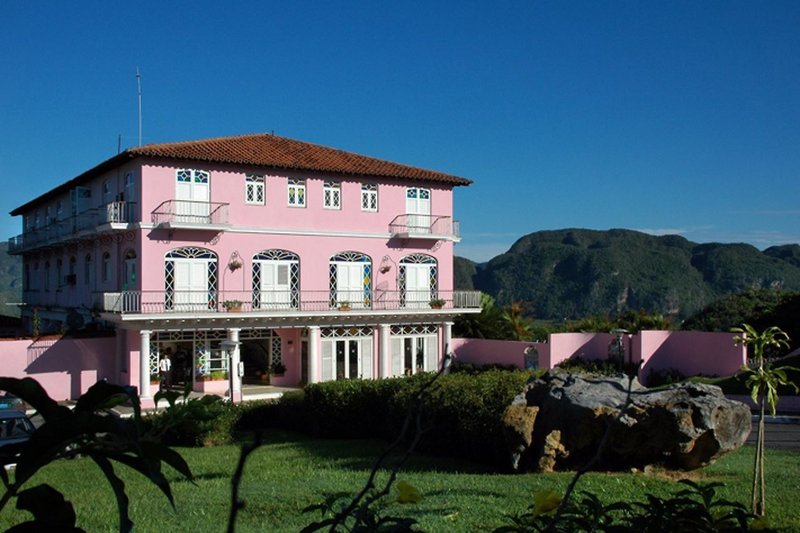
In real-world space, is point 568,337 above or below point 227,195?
below

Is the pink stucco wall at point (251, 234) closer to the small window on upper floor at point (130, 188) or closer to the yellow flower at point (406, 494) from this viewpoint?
the small window on upper floor at point (130, 188)

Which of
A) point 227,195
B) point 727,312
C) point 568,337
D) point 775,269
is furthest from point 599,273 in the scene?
point 227,195

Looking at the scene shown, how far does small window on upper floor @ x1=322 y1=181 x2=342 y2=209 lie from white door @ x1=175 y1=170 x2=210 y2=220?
4741mm

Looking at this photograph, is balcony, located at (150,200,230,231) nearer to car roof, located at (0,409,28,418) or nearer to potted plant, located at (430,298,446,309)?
potted plant, located at (430,298,446,309)

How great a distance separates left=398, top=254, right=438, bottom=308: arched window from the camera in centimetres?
3259

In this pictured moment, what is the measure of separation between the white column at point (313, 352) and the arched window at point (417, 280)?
3.98 metres

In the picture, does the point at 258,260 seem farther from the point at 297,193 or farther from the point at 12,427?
the point at 12,427

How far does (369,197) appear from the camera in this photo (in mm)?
31969

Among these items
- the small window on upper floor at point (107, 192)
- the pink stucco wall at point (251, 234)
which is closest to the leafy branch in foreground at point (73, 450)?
the pink stucco wall at point (251, 234)

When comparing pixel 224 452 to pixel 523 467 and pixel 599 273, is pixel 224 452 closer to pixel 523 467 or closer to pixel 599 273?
pixel 523 467

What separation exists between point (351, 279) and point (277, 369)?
4.50 metres

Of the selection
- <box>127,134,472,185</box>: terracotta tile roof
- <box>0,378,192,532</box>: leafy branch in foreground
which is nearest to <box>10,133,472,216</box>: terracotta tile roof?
<box>127,134,472,185</box>: terracotta tile roof

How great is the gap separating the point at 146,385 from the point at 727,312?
1741 inches

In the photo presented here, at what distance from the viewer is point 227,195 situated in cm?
2842
